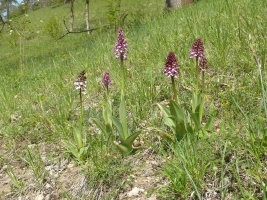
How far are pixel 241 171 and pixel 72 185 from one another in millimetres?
1201

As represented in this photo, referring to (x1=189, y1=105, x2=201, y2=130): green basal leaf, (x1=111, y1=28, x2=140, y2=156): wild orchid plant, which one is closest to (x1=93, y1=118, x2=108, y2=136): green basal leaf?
(x1=111, y1=28, x2=140, y2=156): wild orchid plant

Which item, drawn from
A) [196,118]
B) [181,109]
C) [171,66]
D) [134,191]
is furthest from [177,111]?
[134,191]

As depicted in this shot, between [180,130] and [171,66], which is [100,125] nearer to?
[180,130]

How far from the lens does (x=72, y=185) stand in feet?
6.62

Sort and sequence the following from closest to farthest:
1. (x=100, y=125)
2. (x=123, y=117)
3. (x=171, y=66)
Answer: (x=171, y=66) → (x=123, y=117) → (x=100, y=125)

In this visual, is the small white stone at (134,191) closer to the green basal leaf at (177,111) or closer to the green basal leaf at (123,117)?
the green basal leaf at (123,117)

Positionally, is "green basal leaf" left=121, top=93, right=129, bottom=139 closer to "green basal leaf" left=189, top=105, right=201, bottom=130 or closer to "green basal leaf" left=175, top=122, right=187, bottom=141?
"green basal leaf" left=175, top=122, right=187, bottom=141

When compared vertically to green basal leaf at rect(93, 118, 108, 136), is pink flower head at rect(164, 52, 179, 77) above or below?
above

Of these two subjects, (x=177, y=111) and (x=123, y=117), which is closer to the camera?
(x=177, y=111)

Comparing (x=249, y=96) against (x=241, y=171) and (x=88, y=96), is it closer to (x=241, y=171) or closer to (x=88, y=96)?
(x=241, y=171)

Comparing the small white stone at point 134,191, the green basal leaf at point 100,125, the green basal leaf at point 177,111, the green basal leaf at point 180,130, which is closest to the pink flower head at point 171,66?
the green basal leaf at point 177,111

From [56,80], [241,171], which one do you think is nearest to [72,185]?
[241,171]

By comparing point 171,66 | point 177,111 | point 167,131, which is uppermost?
point 171,66

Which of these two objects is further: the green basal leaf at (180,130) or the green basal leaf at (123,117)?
the green basal leaf at (123,117)
